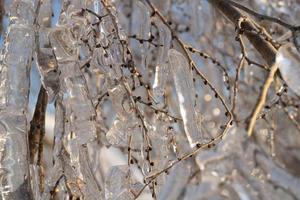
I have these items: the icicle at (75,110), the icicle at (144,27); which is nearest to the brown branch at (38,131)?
the icicle at (75,110)

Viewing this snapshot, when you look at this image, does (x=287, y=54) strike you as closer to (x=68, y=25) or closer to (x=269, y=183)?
(x=269, y=183)

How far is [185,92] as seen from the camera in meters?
1.74

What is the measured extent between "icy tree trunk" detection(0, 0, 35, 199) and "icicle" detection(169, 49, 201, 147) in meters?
0.38

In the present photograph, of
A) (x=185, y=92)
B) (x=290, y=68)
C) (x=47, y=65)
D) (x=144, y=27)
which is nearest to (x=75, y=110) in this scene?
(x=47, y=65)

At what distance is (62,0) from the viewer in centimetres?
182

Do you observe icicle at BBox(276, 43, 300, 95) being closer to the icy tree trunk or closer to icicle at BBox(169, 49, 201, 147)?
icicle at BBox(169, 49, 201, 147)

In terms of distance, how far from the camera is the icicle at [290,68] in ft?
4.25

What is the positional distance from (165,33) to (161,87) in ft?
0.54

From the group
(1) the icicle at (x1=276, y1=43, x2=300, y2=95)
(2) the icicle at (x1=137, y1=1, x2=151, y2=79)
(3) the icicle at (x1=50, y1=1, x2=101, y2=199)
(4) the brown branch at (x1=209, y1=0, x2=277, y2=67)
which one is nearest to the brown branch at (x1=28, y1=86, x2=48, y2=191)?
(3) the icicle at (x1=50, y1=1, x2=101, y2=199)

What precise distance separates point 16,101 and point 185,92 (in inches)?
16.9

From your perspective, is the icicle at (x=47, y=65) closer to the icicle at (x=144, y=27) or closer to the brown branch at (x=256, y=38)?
the icicle at (x=144, y=27)

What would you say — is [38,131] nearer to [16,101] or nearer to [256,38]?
[16,101]

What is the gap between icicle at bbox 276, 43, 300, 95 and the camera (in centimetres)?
129

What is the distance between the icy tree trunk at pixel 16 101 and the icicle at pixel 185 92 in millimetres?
377
